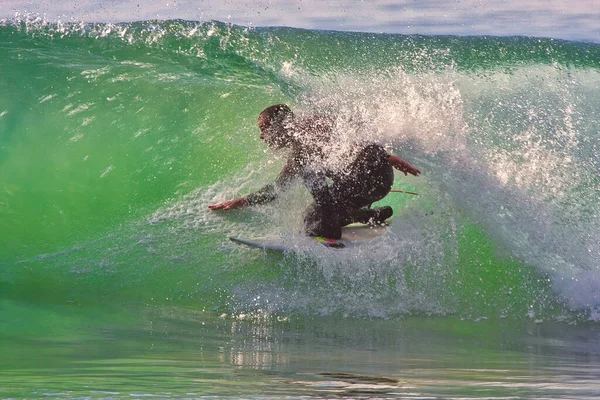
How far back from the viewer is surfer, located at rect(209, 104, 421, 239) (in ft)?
18.5

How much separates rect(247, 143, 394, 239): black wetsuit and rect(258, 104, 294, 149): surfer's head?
0.10 metres

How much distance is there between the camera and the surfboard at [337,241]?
222 inches

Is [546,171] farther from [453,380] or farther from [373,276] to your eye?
[453,380]

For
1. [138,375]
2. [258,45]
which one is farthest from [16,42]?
[138,375]

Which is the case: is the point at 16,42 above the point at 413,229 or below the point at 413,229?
above

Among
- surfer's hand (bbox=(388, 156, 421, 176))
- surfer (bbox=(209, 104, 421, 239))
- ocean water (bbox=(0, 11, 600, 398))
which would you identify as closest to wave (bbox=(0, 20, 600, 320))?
ocean water (bbox=(0, 11, 600, 398))

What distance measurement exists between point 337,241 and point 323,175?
0.43m

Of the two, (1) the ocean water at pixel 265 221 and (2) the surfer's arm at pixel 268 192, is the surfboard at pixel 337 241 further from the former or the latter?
(2) the surfer's arm at pixel 268 192

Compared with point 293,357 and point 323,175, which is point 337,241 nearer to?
point 323,175

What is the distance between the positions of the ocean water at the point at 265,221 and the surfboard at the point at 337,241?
0.18 ft

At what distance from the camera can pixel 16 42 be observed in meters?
7.75

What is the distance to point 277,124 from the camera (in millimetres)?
5773

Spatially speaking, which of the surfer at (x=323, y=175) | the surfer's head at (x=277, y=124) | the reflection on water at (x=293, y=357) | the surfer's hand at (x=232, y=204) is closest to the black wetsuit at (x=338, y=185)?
the surfer at (x=323, y=175)

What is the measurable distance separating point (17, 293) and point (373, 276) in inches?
89.8
